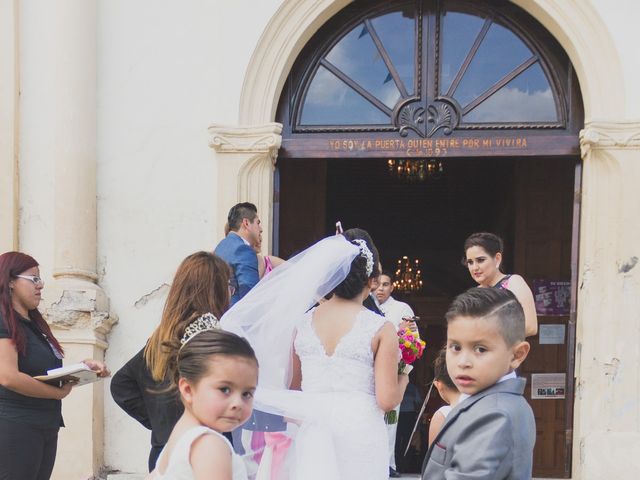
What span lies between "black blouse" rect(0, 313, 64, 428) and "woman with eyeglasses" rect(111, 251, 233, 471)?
776mm

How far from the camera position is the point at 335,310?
4.02 meters

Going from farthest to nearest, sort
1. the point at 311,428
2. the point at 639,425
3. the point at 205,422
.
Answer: the point at 639,425 < the point at 311,428 < the point at 205,422

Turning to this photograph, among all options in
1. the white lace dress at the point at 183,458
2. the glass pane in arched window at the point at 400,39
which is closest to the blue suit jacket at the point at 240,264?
the glass pane in arched window at the point at 400,39

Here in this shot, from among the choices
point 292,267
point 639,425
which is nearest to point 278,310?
point 292,267

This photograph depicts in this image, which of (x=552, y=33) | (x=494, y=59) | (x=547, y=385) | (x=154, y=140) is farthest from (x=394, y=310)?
(x=547, y=385)

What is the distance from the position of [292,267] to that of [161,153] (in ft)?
10.8

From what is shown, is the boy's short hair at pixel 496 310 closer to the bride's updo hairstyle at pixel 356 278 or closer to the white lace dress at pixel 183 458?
the white lace dress at pixel 183 458

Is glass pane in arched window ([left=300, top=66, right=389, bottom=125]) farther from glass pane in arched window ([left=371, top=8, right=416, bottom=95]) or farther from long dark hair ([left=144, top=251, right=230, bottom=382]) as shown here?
long dark hair ([left=144, top=251, right=230, bottom=382])

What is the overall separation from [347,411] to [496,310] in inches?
64.7

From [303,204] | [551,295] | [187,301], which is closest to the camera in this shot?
[187,301]

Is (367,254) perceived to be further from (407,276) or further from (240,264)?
(407,276)

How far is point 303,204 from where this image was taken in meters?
11.2

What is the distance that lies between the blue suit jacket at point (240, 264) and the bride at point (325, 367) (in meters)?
1.32

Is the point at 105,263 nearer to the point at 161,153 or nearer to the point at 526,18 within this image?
the point at 161,153
